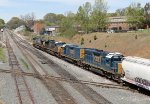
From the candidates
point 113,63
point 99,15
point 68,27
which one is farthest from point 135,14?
point 113,63

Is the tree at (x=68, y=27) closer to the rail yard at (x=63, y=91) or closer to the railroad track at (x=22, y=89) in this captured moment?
the railroad track at (x=22, y=89)

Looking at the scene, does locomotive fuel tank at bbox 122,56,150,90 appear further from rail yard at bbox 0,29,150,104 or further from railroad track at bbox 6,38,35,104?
railroad track at bbox 6,38,35,104

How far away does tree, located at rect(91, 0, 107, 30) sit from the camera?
115394 millimetres

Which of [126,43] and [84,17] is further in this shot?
[84,17]

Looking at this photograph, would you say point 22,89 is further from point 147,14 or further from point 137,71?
point 147,14

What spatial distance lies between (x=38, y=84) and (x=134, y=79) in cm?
926

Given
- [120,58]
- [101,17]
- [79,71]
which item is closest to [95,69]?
[79,71]

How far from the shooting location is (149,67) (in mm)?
25484

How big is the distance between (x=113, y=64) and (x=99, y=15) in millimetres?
82269

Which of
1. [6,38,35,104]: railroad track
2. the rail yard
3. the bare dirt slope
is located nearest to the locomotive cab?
the rail yard

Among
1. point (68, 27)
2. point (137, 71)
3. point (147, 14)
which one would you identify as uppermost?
point (147, 14)

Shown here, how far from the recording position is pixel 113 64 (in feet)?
112

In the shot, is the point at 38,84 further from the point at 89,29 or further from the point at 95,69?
the point at 89,29

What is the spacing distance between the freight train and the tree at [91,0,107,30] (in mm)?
56111
